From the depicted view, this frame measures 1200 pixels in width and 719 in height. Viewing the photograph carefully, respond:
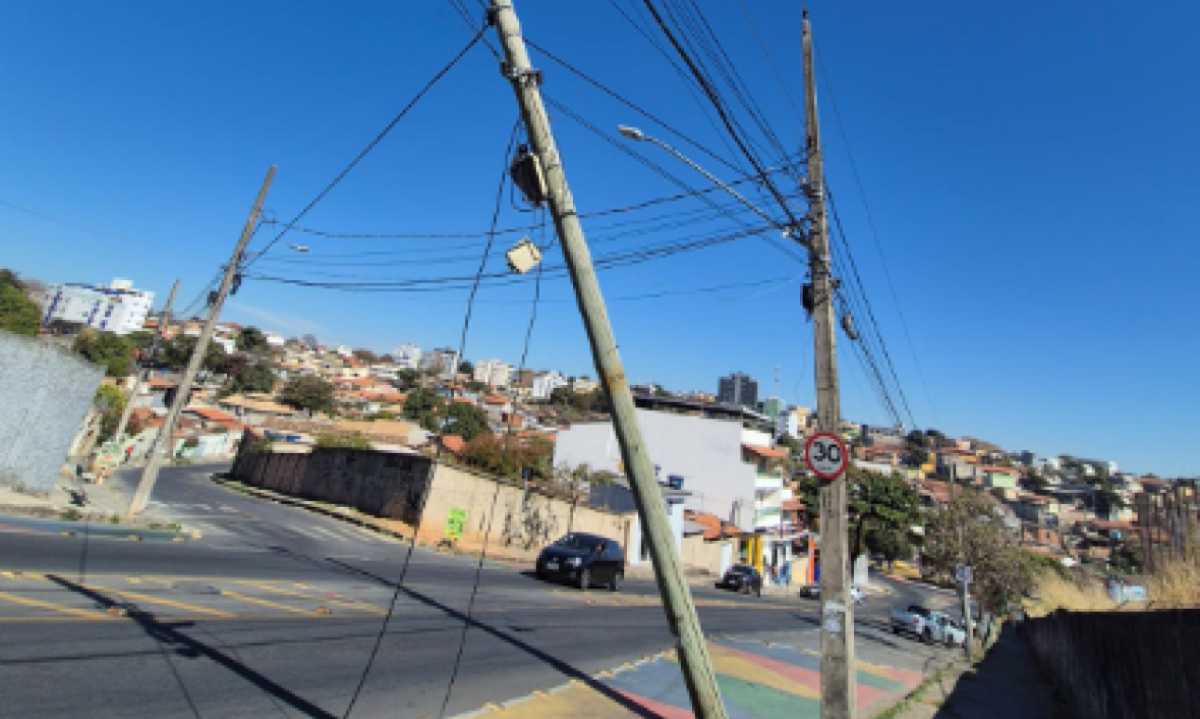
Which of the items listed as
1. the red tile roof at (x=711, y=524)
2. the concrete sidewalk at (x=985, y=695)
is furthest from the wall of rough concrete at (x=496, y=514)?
the concrete sidewalk at (x=985, y=695)

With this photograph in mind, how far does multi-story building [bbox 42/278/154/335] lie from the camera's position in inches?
5748

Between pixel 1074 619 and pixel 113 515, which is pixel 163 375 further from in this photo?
pixel 1074 619

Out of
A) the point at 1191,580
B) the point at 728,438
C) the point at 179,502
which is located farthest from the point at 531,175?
the point at 728,438

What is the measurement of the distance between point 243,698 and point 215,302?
16312 mm

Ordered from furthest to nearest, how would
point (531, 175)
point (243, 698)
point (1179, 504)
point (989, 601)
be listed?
point (989, 601), point (1179, 504), point (243, 698), point (531, 175)

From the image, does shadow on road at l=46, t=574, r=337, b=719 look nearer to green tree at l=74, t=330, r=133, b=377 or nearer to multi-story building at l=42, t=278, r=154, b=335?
green tree at l=74, t=330, r=133, b=377

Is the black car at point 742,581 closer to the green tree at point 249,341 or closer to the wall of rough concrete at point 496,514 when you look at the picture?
the wall of rough concrete at point 496,514

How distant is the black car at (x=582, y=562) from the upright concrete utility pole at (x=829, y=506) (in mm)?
11586

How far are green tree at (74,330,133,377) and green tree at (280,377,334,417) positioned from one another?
727 inches

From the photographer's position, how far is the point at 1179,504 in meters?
14.8

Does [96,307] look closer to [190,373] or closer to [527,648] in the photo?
[190,373]

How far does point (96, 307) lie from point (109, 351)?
10604 centimetres

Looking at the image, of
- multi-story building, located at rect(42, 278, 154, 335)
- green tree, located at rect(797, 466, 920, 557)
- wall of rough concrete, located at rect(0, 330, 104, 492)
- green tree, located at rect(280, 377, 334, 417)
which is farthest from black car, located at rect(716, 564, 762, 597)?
multi-story building, located at rect(42, 278, 154, 335)

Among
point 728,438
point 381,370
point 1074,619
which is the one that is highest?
point 381,370
